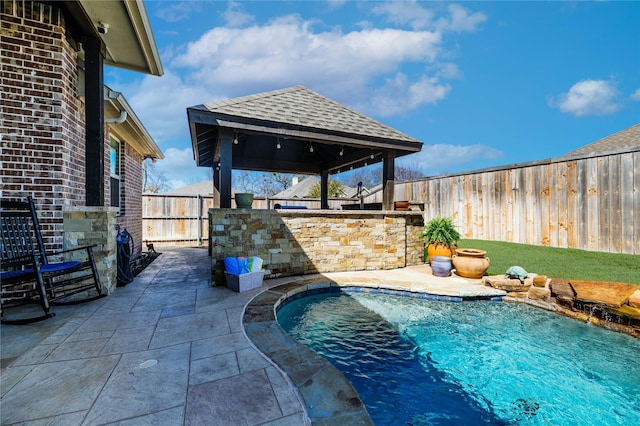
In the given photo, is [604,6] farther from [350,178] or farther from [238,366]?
[350,178]

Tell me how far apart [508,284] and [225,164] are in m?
5.56

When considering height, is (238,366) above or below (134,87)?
below

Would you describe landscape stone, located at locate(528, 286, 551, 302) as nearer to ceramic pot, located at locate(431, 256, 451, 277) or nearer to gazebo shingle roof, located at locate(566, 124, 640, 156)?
ceramic pot, located at locate(431, 256, 451, 277)

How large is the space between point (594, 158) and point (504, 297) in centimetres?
397

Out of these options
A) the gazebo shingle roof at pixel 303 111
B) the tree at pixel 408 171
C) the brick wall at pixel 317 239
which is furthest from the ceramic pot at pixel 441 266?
the tree at pixel 408 171

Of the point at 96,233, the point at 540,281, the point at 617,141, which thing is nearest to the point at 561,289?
the point at 540,281

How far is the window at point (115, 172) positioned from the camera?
21.7 feet

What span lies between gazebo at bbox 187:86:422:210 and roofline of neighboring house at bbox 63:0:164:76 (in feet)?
3.74

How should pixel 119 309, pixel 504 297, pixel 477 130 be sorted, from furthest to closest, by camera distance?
1. pixel 477 130
2. pixel 504 297
3. pixel 119 309

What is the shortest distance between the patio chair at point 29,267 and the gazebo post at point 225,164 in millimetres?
2175

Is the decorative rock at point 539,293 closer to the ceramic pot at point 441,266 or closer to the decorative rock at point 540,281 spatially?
the decorative rock at point 540,281

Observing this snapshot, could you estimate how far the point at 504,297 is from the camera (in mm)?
4805

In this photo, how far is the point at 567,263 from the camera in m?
5.53

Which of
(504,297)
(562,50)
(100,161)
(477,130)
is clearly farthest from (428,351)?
(477,130)
